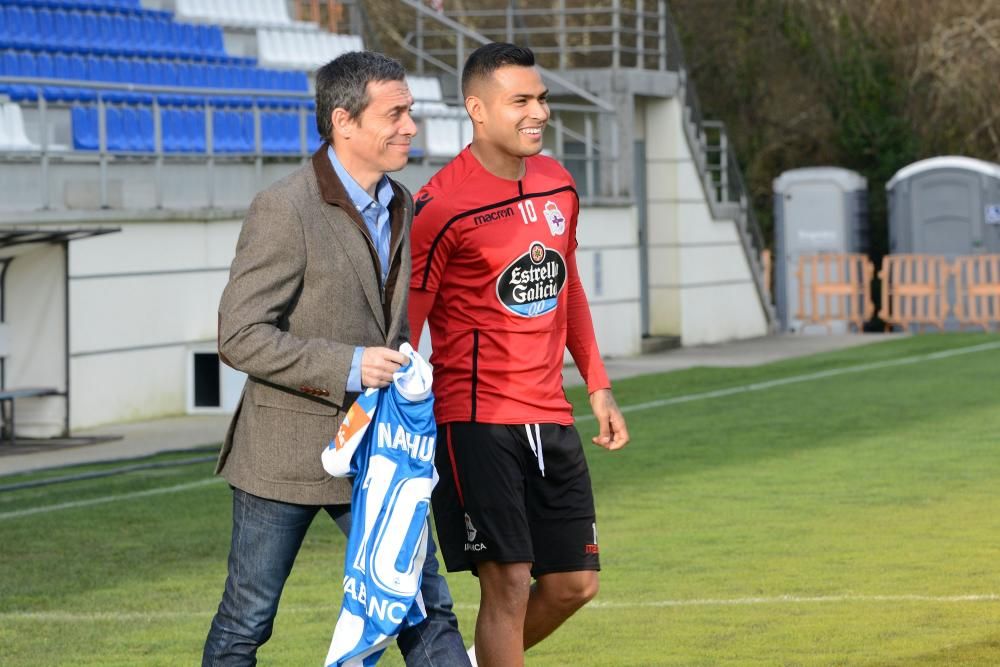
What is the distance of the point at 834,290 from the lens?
100 ft

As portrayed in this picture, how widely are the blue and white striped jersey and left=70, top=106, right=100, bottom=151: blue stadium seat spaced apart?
13598 mm

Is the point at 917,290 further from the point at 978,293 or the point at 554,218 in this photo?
the point at 554,218

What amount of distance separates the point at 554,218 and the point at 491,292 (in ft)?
0.98

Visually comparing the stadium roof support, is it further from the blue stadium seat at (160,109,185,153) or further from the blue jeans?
the blue jeans

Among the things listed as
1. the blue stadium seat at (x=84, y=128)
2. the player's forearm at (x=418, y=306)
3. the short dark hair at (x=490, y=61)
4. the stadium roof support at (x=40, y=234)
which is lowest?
the player's forearm at (x=418, y=306)

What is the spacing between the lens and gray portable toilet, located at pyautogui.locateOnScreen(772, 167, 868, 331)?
3119 cm

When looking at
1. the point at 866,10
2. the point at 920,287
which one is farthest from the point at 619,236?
the point at 866,10

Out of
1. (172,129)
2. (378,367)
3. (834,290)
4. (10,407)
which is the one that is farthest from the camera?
(834,290)

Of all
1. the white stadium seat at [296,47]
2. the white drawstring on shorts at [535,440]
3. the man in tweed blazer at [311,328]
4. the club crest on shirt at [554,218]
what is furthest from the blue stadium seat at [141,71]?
the man in tweed blazer at [311,328]

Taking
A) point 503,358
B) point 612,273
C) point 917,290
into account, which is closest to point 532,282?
point 503,358

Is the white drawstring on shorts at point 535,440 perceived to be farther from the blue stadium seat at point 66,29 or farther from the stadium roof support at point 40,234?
the blue stadium seat at point 66,29

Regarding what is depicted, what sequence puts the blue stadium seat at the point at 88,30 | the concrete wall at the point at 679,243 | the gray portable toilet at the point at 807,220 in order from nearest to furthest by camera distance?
the blue stadium seat at the point at 88,30
the concrete wall at the point at 679,243
the gray portable toilet at the point at 807,220

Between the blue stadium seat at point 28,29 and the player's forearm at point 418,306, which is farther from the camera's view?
the blue stadium seat at point 28,29

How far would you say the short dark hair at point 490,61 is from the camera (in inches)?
228
